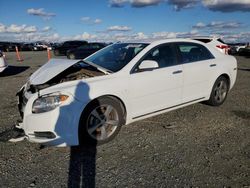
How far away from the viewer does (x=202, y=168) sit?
3.43 m

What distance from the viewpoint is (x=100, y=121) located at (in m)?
4.14

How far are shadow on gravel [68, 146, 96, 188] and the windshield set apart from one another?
1359 millimetres

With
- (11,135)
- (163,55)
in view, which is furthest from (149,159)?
(11,135)

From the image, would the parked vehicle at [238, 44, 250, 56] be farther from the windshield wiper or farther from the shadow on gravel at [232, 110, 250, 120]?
the windshield wiper

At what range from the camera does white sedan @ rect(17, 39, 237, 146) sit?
3758mm

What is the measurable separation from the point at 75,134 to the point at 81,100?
0.48m

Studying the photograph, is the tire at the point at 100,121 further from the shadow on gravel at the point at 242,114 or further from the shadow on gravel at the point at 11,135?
the shadow on gravel at the point at 242,114

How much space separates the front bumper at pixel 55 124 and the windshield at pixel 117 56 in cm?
105

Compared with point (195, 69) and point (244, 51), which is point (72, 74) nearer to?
point (195, 69)

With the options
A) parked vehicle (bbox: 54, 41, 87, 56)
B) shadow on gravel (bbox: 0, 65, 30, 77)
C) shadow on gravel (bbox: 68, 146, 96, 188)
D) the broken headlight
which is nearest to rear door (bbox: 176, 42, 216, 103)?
shadow on gravel (bbox: 68, 146, 96, 188)

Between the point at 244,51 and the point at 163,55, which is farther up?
the point at 163,55

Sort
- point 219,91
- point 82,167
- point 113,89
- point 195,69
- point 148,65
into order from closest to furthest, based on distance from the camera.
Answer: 1. point 82,167
2. point 113,89
3. point 148,65
4. point 195,69
5. point 219,91

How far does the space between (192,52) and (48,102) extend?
3.09 meters

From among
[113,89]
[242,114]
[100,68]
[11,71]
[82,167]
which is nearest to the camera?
[82,167]
